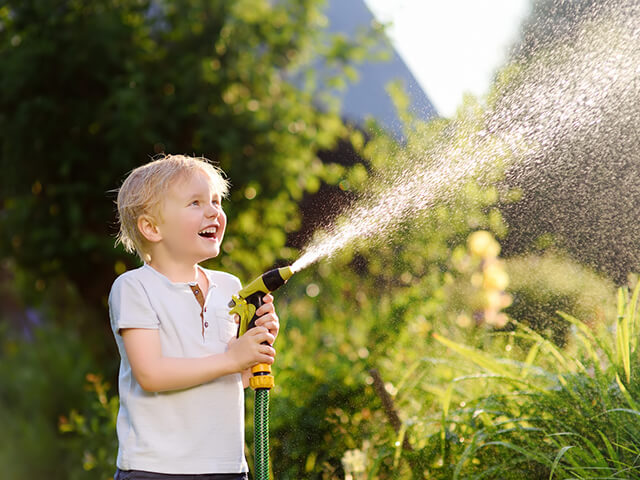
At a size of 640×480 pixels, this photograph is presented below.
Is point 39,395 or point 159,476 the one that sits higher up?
point 39,395

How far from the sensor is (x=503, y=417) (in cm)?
243

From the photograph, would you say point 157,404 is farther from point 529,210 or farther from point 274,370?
point 529,210

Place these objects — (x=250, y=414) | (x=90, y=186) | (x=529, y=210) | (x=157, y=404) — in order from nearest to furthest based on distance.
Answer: (x=157, y=404), (x=250, y=414), (x=529, y=210), (x=90, y=186)

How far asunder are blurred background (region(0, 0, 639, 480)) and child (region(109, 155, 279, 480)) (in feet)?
2.69

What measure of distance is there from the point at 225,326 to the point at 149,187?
1.20ft

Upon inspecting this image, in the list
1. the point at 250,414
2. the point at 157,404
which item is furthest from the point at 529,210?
the point at 157,404

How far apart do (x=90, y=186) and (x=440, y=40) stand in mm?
1915

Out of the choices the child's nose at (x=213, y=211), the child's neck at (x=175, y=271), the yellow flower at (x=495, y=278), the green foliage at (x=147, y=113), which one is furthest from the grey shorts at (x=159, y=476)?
the green foliage at (x=147, y=113)

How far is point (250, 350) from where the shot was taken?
167cm

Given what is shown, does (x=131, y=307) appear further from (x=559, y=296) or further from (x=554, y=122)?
(x=559, y=296)

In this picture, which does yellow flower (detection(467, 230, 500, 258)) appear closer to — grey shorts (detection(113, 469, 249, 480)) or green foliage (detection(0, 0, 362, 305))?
green foliage (detection(0, 0, 362, 305))

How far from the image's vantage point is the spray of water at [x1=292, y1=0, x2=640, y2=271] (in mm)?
2961

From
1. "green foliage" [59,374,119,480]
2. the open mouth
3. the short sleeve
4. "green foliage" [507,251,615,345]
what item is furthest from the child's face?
"green foliage" [507,251,615,345]

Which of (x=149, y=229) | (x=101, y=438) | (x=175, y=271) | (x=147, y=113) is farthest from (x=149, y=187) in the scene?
(x=147, y=113)
